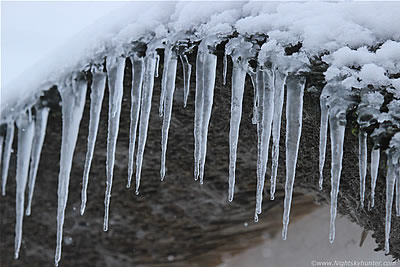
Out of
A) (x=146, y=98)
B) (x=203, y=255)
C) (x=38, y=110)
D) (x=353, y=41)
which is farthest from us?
(x=203, y=255)

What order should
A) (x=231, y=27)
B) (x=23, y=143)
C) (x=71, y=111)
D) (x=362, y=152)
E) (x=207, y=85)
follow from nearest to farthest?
(x=362, y=152) → (x=231, y=27) → (x=207, y=85) → (x=71, y=111) → (x=23, y=143)

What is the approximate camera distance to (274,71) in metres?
1.37

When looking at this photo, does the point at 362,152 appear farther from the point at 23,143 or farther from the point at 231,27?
the point at 23,143

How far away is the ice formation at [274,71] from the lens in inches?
49.8

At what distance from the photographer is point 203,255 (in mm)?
3295

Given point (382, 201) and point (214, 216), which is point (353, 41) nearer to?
point (382, 201)

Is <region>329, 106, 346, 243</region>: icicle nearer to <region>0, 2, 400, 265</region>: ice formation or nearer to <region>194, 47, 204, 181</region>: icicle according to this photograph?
<region>0, 2, 400, 265</region>: ice formation

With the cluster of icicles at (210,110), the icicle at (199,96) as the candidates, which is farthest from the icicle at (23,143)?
the icicle at (199,96)

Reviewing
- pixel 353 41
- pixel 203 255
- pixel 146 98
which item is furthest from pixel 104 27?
pixel 203 255

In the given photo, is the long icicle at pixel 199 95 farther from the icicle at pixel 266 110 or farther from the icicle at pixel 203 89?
the icicle at pixel 266 110

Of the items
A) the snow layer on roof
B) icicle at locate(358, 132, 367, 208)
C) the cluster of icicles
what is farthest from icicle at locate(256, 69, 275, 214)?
icicle at locate(358, 132, 367, 208)

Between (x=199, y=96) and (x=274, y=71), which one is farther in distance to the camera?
(x=199, y=96)

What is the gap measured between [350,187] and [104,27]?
1.00 meters

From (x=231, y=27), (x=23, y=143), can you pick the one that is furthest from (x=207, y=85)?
(x=23, y=143)
